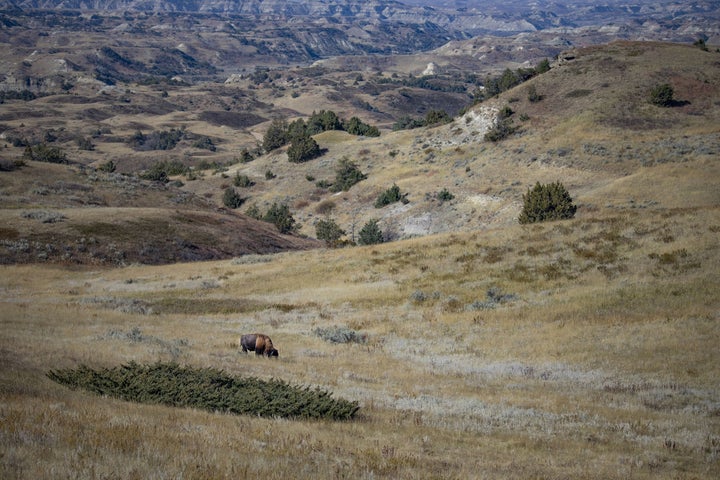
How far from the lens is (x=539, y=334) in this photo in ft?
70.0

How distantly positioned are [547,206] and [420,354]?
1227 inches

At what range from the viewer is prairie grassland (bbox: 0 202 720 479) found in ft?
27.4

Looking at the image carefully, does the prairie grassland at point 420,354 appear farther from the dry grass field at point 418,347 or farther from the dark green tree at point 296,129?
the dark green tree at point 296,129

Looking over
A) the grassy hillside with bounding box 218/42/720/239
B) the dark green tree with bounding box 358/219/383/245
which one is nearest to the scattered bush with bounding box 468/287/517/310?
the grassy hillside with bounding box 218/42/720/239

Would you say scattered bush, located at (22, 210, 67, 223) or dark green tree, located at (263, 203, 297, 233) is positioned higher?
scattered bush, located at (22, 210, 67, 223)

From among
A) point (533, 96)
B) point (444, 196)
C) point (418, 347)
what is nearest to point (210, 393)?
point (418, 347)

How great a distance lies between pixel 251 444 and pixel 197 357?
9274mm

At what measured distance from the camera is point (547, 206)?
156 feet

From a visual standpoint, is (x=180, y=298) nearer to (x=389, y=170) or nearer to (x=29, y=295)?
(x=29, y=295)

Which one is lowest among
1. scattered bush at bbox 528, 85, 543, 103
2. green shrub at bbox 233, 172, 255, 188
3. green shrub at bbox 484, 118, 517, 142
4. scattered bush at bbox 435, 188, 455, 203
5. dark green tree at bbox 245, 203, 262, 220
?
dark green tree at bbox 245, 203, 262, 220

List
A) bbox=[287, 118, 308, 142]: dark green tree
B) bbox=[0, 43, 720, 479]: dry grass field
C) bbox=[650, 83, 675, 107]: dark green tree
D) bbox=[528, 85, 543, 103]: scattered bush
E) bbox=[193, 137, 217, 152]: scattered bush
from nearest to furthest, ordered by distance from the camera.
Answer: bbox=[0, 43, 720, 479]: dry grass field < bbox=[650, 83, 675, 107]: dark green tree < bbox=[528, 85, 543, 103]: scattered bush < bbox=[287, 118, 308, 142]: dark green tree < bbox=[193, 137, 217, 152]: scattered bush

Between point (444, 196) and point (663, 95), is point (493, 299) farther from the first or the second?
point (663, 95)

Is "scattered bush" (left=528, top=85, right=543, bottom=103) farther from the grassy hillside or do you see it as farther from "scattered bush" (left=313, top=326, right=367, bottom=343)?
"scattered bush" (left=313, top=326, right=367, bottom=343)

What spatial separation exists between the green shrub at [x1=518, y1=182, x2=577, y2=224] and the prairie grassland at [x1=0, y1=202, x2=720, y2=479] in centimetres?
1199
